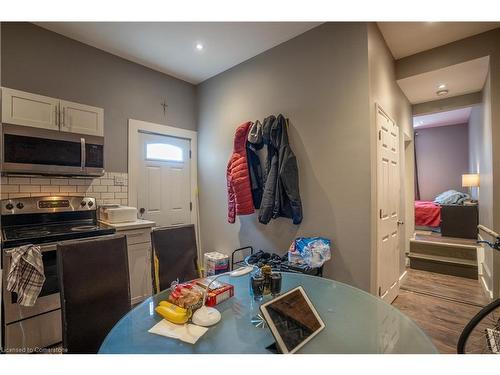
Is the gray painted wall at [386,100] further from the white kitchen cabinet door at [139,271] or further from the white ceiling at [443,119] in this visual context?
the white ceiling at [443,119]

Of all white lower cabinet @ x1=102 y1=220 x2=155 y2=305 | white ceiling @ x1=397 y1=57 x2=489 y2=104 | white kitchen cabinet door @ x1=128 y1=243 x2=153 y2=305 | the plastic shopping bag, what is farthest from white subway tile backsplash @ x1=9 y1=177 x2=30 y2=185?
white ceiling @ x1=397 y1=57 x2=489 y2=104

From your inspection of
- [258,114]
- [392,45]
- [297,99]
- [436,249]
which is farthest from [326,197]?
[436,249]

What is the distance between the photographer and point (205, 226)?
3578 millimetres

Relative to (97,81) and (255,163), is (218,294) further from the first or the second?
(97,81)

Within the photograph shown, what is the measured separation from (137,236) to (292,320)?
202 centimetres

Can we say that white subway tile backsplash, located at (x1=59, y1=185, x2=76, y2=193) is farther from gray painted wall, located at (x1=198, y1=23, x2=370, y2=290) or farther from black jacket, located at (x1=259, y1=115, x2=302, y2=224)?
black jacket, located at (x1=259, y1=115, x2=302, y2=224)

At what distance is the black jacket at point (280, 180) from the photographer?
7.87 ft

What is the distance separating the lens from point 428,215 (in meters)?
5.31

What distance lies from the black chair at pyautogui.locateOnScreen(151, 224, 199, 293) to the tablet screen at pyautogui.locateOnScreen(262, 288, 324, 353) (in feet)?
3.36

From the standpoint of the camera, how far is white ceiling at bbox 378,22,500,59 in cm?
236

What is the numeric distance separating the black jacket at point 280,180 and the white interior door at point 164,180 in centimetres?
146

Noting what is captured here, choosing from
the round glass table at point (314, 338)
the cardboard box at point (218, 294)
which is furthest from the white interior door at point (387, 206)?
the cardboard box at point (218, 294)

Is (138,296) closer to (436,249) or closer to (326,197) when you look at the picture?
(326,197)

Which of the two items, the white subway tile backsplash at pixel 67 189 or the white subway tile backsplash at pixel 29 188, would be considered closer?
the white subway tile backsplash at pixel 29 188
